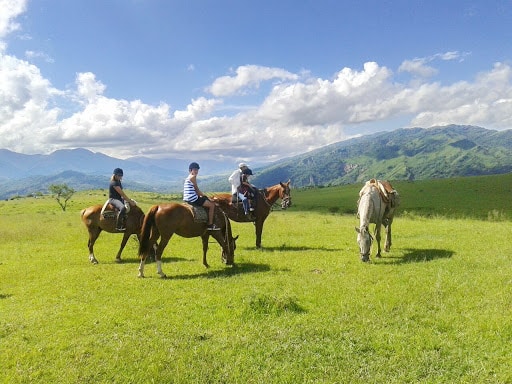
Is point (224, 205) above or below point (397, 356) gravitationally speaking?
above

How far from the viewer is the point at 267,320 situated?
824 centimetres

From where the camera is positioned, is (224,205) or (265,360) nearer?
(265,360)

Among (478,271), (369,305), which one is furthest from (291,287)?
(478,271)

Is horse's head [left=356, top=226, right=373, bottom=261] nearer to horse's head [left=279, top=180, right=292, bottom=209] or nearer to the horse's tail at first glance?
horse's head [left=279, top=180, right=292, bottom=209]

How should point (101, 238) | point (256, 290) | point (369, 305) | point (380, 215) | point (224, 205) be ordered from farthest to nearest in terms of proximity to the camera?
point (101, 238)
point (224, 205)
point (380, 215)
point (256, 290)
point (369, 305)

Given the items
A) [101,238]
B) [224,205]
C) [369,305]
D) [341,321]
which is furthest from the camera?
[101,238]

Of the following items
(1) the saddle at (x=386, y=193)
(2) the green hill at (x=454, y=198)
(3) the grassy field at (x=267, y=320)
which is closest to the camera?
(3) the grassy field at (x=267, y=320)

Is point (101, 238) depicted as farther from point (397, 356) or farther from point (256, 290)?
point (397, 356)

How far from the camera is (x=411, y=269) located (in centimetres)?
1240

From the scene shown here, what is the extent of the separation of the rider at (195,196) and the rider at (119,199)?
147 inches

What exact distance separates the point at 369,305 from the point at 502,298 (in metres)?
3.40

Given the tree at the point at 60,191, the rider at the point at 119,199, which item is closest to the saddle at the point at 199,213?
the rider at the point at 119,199

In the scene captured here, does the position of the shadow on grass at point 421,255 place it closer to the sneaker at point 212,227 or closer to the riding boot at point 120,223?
the sneaker at point 212,227

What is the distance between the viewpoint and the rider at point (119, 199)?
1559 centimetres
